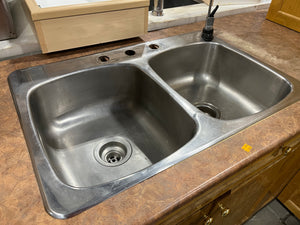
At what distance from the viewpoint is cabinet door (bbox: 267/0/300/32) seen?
1.12 m

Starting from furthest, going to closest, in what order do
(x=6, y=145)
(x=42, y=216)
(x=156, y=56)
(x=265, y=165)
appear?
(x=156, y=56)
(x=265, y=165)
(x=6, y=145)
(x=42, y=216)

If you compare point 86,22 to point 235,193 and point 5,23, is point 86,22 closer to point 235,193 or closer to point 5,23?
point 5,23

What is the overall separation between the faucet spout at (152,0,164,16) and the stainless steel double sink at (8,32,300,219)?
0.19 m

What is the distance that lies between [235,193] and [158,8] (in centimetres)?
84

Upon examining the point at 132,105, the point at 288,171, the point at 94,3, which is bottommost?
the point at 288,171

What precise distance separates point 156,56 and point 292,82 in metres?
0.47

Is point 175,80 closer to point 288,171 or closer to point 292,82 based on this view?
point 292,82

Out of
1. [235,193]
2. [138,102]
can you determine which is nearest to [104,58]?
[138,102]

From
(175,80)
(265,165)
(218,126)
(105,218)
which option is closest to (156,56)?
(175,80)

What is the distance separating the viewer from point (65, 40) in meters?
0.79

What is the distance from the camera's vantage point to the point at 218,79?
3.44 ft

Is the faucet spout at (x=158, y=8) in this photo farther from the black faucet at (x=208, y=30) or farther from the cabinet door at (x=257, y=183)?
the cabinet door at (x=257, y=183)

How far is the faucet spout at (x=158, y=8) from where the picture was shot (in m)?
1.08

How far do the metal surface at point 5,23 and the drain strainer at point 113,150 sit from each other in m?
0.49
